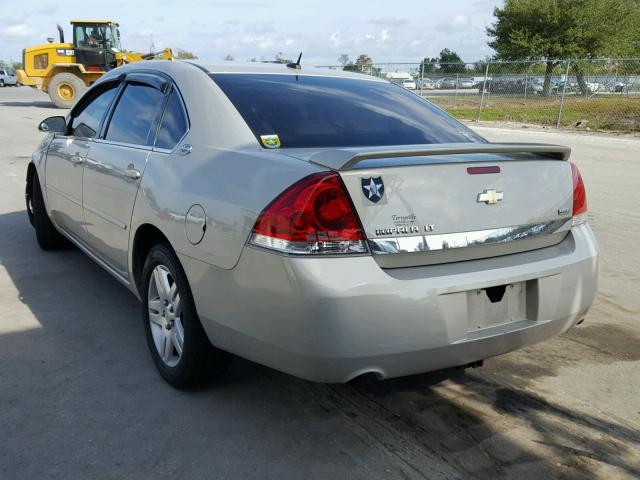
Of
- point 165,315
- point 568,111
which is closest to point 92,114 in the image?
point 165,315

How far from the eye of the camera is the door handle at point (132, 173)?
3441 mm

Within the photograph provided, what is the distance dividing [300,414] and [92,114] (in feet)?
8.98

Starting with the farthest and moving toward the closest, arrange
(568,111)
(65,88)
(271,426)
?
(65,88), (568,111), (271,426)

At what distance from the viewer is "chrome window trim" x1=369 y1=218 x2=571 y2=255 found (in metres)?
2.47

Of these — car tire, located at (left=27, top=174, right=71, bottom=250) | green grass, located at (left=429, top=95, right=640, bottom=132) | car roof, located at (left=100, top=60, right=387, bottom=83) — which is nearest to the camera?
car roof, located at (left=100, top=60, right=387, bottom=83)

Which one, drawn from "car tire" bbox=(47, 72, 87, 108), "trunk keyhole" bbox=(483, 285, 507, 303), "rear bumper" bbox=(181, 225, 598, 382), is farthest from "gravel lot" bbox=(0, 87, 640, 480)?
"car tire" bbox=(47, 72, 87, 108)

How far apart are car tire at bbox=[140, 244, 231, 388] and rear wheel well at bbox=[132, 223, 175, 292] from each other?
9 cm

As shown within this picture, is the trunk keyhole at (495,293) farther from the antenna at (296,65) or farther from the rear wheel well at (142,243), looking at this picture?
the antenna at (296,65)

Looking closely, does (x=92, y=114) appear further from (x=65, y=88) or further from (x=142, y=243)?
(x=65, y=88)

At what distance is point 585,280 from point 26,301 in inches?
141

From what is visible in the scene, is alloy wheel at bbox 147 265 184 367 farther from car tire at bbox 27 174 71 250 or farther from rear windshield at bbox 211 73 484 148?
car tire at bbox 27 174 71 250

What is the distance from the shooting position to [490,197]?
106 inches

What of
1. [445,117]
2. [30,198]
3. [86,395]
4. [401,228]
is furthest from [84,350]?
[30,198]

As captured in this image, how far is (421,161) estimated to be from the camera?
2.62m
